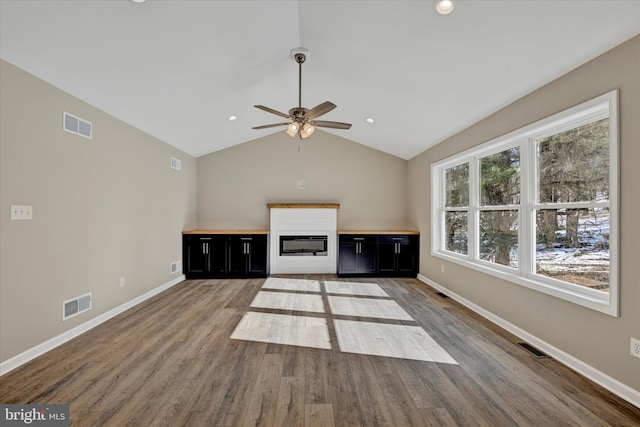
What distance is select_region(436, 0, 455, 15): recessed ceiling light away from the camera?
2.26 m

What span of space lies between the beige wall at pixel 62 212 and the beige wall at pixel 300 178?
6.38 feet

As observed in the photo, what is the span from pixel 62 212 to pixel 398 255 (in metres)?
5.21

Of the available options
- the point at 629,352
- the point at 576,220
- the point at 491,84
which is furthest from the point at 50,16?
the point at 629,352

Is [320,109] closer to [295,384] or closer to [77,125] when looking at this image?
[295,384]

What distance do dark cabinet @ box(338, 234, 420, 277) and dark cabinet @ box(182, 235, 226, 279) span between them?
236cm

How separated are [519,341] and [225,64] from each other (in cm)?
423

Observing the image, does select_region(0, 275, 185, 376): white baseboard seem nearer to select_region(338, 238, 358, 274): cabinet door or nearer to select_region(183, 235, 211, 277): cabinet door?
select_region(183, 235, 211, 277): cabinet door

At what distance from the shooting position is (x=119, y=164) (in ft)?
12.8

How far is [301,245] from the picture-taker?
20.8ft

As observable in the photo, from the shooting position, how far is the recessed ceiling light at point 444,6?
2.26 meters

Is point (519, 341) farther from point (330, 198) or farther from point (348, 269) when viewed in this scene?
point (330, 198)

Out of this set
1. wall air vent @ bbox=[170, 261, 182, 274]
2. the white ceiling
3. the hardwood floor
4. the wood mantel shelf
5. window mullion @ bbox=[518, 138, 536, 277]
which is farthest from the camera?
the wood mantel shelf

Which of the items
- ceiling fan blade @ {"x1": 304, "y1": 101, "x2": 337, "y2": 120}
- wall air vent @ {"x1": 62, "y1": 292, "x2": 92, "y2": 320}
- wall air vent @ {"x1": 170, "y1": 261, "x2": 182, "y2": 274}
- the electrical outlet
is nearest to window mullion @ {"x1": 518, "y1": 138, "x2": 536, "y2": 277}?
the electrical outlet

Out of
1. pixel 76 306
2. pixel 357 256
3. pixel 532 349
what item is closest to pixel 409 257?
pixel 357 256
